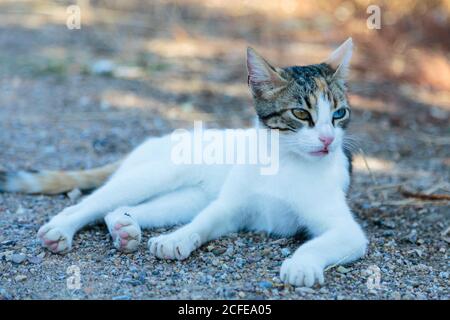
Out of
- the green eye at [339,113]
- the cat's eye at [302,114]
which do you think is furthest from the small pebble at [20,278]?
the green eye at [339,113]

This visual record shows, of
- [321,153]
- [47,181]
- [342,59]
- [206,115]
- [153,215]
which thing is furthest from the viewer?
[206,115]

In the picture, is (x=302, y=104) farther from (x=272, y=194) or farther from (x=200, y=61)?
(x=200, y=61)

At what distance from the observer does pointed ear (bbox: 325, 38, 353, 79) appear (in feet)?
10.5

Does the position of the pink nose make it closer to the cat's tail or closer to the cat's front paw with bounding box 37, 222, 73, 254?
the cat's front paw with bounding box 37, 222, 73, 254

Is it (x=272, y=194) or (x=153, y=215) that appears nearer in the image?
(x=272, y=194)

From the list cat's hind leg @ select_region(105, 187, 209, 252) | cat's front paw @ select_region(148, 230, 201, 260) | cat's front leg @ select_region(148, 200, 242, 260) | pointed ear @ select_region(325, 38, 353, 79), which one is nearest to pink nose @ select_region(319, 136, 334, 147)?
pointed ear @ select_region(325, 38, 353, 79)

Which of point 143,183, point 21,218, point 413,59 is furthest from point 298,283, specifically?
point 413,59

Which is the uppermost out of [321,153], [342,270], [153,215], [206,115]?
[321,153]

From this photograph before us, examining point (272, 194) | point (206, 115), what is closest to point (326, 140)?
point (272, 194)

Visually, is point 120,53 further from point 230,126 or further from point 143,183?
point 143,183

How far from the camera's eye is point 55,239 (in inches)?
115

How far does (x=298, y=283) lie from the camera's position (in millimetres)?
2596

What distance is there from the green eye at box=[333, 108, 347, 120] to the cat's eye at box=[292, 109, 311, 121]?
141 mm

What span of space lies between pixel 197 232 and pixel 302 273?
627 millimetres
